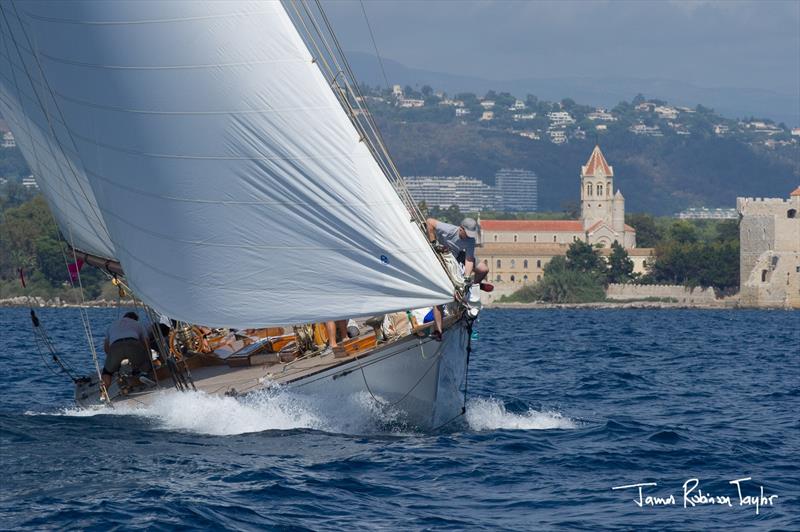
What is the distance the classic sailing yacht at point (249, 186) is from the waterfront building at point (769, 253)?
97.1m

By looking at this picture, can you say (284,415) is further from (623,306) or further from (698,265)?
(698,265)

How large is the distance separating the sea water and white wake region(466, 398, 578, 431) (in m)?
0.04

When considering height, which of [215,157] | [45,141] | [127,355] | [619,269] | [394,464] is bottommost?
[394,464]

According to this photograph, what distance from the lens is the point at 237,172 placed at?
13172 mm

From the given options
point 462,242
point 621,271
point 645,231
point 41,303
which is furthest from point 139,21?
point 645,231

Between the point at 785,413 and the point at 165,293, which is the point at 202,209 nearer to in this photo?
the point at 165,293

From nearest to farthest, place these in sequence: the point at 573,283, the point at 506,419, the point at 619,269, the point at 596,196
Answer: the point at 506,419
the point at 573,283
the point at 619,269
the point at 596,196

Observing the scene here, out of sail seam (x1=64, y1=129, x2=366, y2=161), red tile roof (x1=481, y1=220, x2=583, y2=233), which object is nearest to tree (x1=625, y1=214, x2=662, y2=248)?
red tile roof (x1=481, y1=220, x2=583, y2=233)

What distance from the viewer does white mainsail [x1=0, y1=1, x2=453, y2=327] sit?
42.5ft

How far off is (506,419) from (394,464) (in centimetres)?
396

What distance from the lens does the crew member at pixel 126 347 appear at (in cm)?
1584

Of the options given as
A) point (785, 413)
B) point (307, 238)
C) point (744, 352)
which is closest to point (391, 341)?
point (307, 238)

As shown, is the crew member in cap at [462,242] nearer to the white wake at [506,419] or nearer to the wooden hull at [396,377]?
the wooden hull at [396,377]

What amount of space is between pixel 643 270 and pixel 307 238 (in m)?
117
